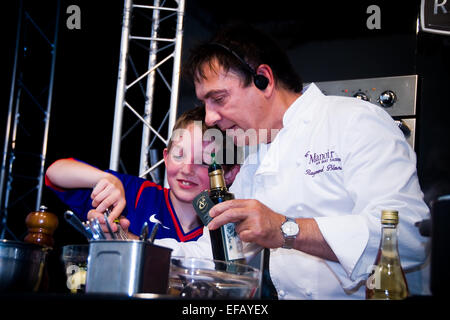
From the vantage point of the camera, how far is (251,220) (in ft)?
3.40

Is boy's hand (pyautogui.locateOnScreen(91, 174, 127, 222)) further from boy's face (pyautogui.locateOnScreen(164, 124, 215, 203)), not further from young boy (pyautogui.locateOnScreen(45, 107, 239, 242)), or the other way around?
boy's face (pyautogui.locateOnScreen(164, 124, 215, 203))

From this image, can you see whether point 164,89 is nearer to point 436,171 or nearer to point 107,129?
point 107,129

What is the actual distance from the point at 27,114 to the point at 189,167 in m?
2.34

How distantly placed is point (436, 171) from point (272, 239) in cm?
123

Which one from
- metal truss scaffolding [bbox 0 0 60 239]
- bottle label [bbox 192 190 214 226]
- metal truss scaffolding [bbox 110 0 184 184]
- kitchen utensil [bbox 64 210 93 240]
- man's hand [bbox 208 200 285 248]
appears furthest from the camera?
metal truss scaffolding [bbox 0 0 60 239]

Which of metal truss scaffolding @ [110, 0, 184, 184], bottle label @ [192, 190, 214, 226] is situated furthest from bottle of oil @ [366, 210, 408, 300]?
metal truss scaffolding @ [110, 0, 184, 184]

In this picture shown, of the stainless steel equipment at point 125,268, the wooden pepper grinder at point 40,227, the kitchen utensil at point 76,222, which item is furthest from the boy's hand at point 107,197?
the stainless steel equipment at point 125,268

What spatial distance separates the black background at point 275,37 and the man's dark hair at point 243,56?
660mm

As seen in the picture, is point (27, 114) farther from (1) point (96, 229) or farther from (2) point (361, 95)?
(1) point (96, 229)

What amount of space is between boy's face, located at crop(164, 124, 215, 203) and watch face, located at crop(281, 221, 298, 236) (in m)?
0.80

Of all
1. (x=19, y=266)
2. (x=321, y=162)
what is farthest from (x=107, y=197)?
(x=321, y=162)

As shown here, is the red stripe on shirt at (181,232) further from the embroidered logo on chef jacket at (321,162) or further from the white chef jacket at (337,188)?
the embroidered logo on chef jacket at (321,162)

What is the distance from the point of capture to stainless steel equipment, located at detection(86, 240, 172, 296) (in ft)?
2.32

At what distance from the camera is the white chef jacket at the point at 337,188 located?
1.06 m
